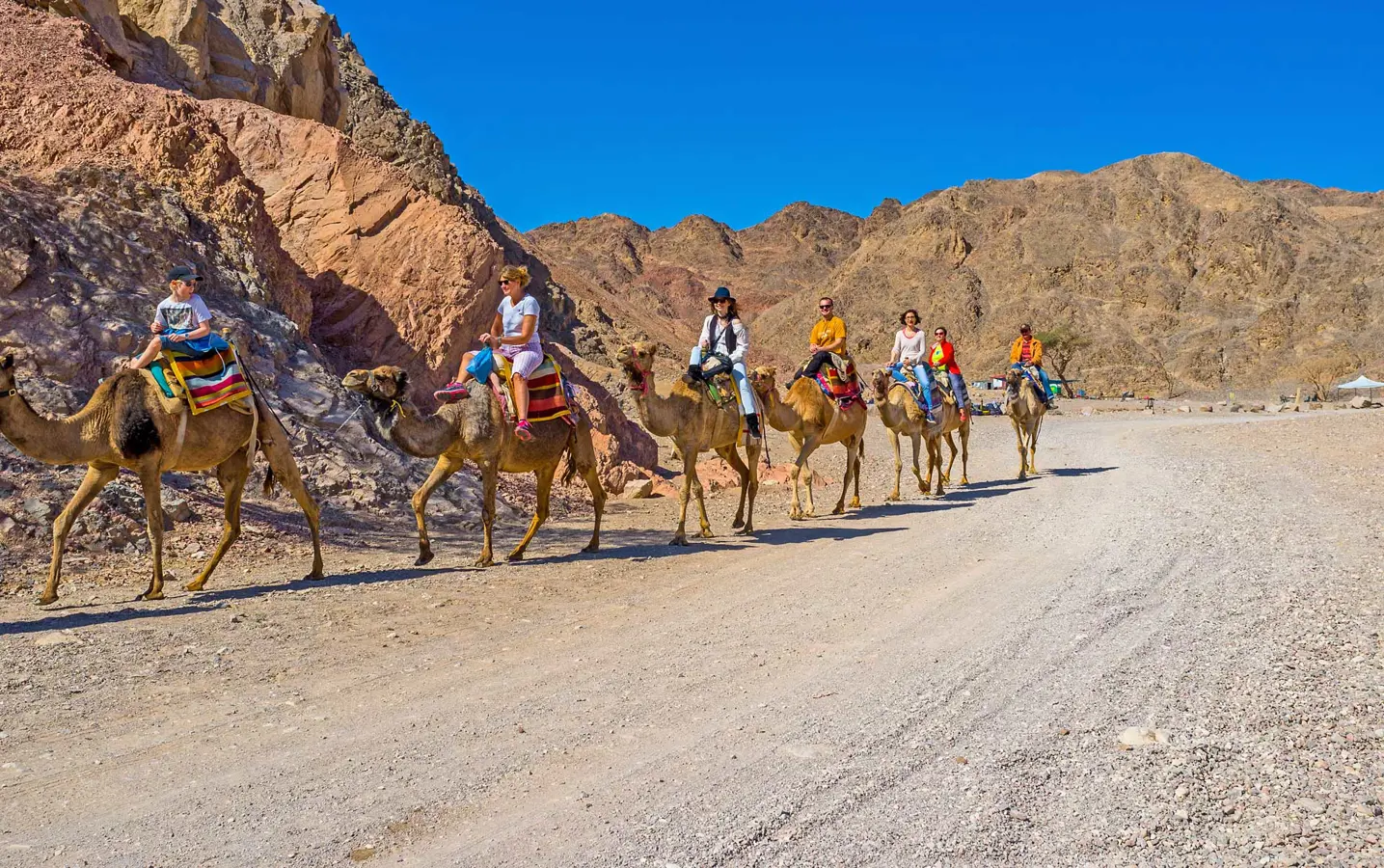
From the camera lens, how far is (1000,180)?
131 metres

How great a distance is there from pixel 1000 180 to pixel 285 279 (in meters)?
127

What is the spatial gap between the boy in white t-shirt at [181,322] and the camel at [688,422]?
3929mm

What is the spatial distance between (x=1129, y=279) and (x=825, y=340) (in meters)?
101

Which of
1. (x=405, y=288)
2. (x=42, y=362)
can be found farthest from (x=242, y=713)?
(x=405, y=288)

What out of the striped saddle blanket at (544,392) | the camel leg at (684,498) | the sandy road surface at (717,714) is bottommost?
the sandy road surface at (717,714)

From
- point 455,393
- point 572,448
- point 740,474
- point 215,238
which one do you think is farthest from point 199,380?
point 740,474

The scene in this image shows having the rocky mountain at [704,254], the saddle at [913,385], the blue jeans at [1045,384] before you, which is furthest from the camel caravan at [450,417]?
the rocky mountain at [704,254]

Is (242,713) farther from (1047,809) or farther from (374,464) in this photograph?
(374,464)

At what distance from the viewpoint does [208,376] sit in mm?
9180

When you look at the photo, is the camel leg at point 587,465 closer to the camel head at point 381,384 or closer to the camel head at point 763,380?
the camel head at point 381,384

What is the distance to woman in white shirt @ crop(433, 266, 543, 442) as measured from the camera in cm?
1070

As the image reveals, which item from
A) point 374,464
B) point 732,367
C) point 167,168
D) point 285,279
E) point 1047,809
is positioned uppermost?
point 167,168

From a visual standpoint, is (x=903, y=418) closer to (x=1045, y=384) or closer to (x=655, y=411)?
(x=1045, y=384)

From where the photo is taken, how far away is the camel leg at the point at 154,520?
27.7 ft
